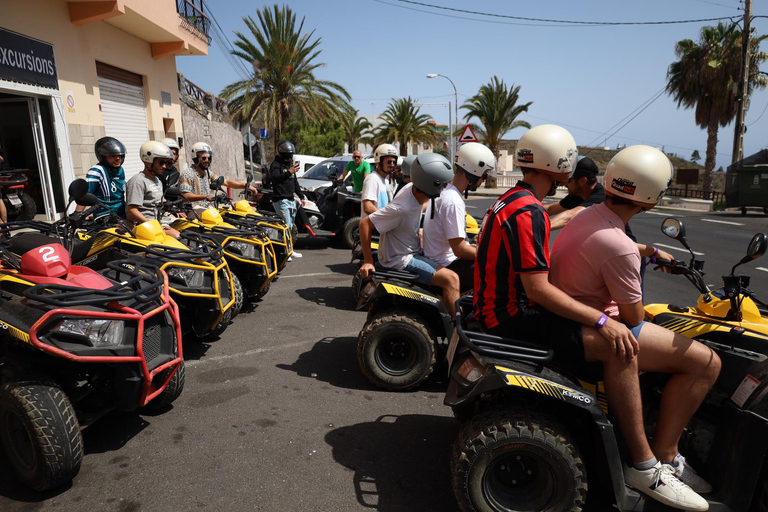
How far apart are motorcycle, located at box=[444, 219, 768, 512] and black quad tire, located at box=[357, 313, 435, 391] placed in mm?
1297

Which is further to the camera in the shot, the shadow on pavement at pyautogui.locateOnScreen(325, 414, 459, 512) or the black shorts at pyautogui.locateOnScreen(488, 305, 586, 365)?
the shadow on pavement at pyautogui.locateOnScreen(325, 414, 459, 512)

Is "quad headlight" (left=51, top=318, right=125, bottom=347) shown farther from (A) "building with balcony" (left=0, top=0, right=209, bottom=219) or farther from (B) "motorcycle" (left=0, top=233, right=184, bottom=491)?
(A) "building with balcony" (left=0, top=0, right=209, bottom=219)

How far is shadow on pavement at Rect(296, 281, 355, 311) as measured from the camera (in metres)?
6.83

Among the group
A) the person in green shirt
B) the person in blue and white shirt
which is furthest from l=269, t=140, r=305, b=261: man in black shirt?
the person in blue and white shirt

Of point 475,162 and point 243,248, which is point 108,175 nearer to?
point 243,248

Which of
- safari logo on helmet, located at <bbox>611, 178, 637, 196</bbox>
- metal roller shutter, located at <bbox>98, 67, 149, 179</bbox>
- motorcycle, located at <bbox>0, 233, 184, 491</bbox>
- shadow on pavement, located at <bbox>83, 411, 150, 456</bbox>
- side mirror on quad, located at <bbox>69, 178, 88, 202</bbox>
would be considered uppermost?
metal roller shutter, located at <bbox>98, 67, 149, 179</bbox>

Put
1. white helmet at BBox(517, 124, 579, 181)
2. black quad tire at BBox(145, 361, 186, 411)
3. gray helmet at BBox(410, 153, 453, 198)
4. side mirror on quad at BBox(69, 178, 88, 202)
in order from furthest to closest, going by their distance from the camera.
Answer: gray helmet at BBox(410, 153, 453, 198)
side mirror on quad at BBox(69, 178, 88, 202)
black quad tire at BBox(145, 361, 186, 411)
white helmet at BBox(517, 124, 579, 181)

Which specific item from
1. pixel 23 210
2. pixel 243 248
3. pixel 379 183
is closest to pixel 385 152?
pixel 379 183

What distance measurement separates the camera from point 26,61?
973 cm

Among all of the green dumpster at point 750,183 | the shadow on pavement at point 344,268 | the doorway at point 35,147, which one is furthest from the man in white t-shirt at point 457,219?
the green dumpster at point 750,183

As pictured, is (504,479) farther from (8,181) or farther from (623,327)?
(8,181)

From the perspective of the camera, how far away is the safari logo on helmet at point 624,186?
8.19ft

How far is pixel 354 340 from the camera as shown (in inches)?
215

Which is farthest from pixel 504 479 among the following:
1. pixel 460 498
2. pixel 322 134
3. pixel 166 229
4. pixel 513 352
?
pixel 322 134
